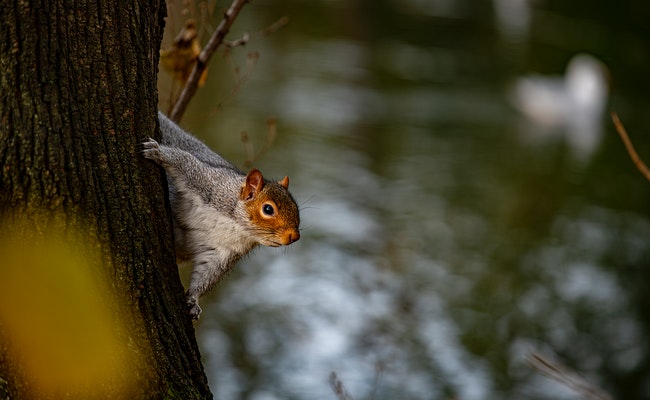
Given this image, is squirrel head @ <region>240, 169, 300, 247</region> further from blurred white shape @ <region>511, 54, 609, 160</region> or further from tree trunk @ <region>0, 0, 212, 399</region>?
blurred white shape @ <region>511, 54, 609, 160</region>

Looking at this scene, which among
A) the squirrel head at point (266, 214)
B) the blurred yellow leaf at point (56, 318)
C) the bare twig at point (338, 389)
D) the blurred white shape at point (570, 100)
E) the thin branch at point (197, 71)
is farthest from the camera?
the blurred white shape at point (570, 100)

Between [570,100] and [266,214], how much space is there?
8337 millimetres

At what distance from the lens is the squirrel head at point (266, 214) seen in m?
2.45

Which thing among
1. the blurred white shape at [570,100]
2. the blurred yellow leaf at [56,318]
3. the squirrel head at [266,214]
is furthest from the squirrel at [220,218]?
the blurred white shape at [570,100]

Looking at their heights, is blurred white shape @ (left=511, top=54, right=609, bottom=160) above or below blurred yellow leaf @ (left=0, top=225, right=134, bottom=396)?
below

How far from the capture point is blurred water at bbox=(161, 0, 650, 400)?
5.18 meters

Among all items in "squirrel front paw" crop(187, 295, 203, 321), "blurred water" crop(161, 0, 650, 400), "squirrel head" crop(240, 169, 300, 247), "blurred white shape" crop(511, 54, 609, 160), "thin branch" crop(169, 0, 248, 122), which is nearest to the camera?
"squirrel front paw" crop(187, 295, 203, 321)

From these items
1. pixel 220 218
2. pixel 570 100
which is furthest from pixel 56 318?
pixel 570 100

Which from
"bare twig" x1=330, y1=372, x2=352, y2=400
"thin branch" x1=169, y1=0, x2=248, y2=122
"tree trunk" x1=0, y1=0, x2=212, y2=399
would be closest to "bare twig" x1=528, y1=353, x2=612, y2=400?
"bare twig" x1=330, y1=372, x2=352, y2=400

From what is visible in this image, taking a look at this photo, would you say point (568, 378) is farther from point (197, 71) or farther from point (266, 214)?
point (197, 71)

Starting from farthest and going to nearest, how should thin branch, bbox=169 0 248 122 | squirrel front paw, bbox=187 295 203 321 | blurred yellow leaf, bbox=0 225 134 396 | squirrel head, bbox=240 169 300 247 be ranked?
thin branch, bbox=169 0 248 122 < squirrel head, bbox=240 169 300 247 < squirrel front paw, bbox=187 295 203 321 < blurred yellow leaf, bbox=0 225 134 396

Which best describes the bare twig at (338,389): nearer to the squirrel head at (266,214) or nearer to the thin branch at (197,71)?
the squirrel head at (266,214)

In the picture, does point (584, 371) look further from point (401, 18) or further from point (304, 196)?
point (401, 18)

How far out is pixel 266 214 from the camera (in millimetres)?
2455
